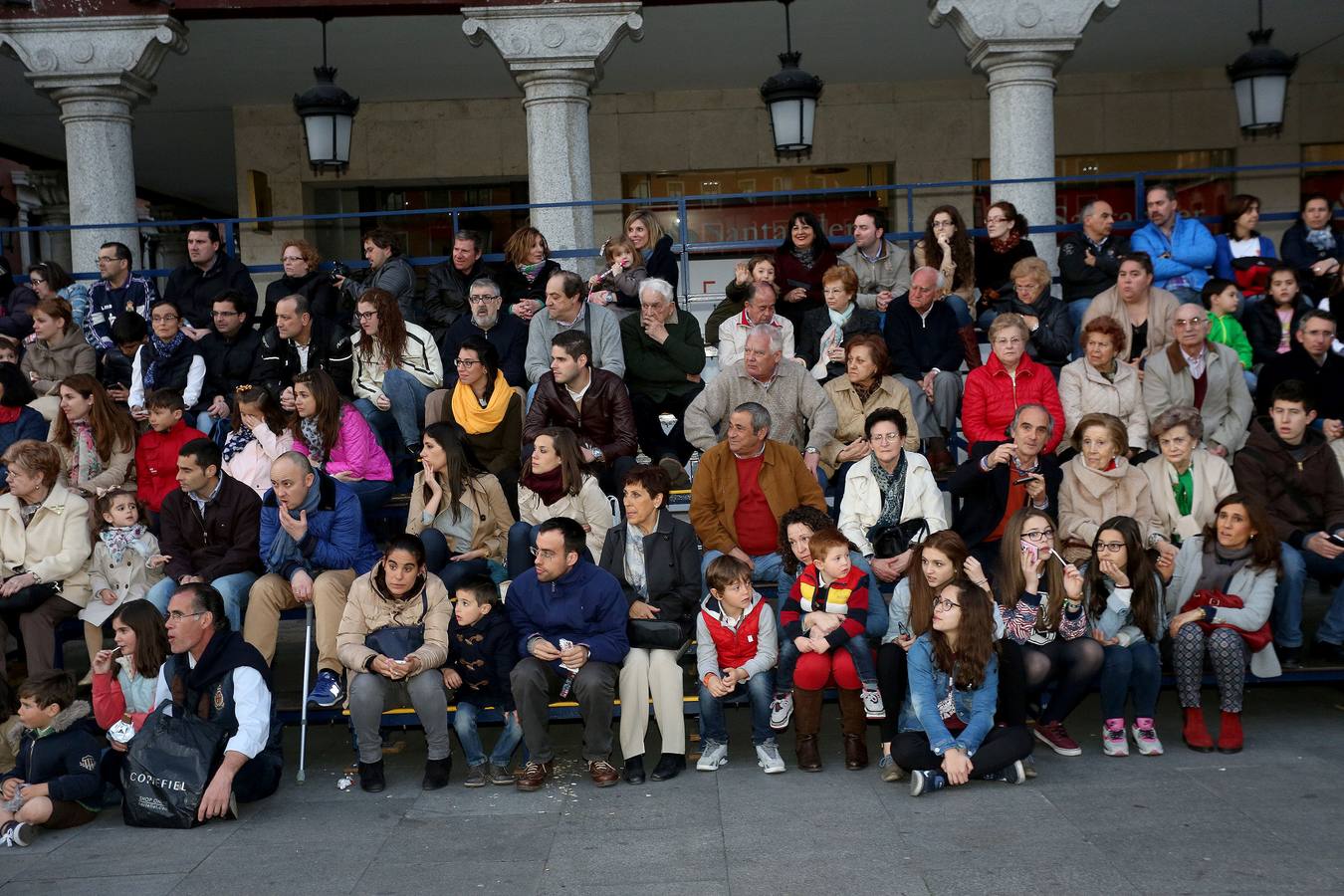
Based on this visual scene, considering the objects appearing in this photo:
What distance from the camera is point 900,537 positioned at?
789 cm

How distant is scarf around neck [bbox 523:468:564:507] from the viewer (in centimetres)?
812

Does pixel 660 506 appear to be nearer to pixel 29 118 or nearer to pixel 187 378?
pixel 187 378

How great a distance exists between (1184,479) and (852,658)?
246cm

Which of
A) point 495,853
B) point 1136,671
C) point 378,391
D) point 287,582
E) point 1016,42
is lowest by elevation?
point 495,853

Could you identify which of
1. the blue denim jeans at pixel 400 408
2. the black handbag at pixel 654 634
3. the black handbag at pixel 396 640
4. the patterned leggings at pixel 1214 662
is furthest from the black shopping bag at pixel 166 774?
the patterned leggings at pixel 1214 662

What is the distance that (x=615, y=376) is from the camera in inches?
349

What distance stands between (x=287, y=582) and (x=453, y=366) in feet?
7.90

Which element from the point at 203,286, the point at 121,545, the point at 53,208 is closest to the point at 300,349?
the point at 203,286

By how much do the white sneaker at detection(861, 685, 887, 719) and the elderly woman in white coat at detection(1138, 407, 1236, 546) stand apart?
207 centimetres

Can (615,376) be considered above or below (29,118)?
below

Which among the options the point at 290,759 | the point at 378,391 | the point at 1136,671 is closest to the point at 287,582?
the point at 290,759

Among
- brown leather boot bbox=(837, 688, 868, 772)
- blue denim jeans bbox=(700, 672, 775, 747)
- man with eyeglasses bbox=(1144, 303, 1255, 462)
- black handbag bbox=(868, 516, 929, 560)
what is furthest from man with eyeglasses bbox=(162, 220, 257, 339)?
man with eyeglasses bbox=(1144, 303, 1255, 462)

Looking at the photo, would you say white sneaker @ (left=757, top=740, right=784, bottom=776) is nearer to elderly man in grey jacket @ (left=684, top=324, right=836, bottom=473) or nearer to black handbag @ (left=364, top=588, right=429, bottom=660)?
black handbag @ (left=364, top=588, right=429, bottom=660)

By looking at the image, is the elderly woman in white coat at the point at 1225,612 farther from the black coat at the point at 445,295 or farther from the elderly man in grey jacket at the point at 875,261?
the black coat at the point at 445,295
